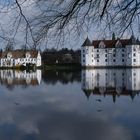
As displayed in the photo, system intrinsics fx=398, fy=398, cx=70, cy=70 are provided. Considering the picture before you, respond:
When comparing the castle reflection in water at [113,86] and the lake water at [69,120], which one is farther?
the castle reflection in water at [113,86]

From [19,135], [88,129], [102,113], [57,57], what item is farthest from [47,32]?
[57,57]

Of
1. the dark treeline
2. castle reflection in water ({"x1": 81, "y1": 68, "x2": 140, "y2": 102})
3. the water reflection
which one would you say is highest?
the dark treeline

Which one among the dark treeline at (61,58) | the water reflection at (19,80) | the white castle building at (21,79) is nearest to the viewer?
the water reflection at (19,80)

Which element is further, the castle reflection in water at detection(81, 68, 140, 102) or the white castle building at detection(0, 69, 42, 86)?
the white castle building at detection(0, 69, 42, 86)

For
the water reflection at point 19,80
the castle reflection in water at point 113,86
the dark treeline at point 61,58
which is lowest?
the water reflection at point 19,80

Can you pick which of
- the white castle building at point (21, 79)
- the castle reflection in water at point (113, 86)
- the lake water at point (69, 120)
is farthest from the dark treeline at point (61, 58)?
the lake water at point (69, 120)

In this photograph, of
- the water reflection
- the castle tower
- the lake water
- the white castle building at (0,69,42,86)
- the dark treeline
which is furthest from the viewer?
the dark treeline

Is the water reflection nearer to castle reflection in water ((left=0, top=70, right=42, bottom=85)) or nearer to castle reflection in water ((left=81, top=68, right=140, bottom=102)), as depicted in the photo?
castle reflection in water ((left=0, top=70, right=42, bottom=85))

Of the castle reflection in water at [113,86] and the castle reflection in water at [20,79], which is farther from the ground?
the castle reflection in water at [113,86]

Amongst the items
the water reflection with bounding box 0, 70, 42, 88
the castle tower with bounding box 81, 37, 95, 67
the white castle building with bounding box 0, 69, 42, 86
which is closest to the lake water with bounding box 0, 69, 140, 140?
the water reflection with bounding box 0, 70, 42, 88

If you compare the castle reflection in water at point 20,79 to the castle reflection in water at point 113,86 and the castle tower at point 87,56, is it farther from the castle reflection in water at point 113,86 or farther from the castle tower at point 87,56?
the castle tower at point 87,56

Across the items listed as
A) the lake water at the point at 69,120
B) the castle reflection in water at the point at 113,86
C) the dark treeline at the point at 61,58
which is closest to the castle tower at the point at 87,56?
the dark treeline at the point at 61,58

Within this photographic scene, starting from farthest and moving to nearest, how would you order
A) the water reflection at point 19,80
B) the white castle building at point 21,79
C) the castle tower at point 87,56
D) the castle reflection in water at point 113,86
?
Answer: the castle tower at point 87,56 → the white castle building at point 21,79 → the water reflection at point 19,80 → the castle reflection in water at point 113,86

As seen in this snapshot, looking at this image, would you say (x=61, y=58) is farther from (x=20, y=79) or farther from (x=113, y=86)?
(x=113, y=86)
